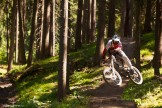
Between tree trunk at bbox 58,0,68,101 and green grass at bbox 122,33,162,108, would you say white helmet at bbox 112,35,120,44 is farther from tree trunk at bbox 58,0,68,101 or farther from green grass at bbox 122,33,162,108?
green grass at bbox 122,33,162,108

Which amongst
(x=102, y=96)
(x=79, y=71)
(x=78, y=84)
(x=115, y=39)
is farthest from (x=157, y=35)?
(x=79, y=71)

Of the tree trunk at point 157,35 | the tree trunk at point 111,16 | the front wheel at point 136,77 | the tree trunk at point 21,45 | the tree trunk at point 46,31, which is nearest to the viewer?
the front wheel at point 136,77

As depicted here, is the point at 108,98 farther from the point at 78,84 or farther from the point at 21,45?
the point at 21,45

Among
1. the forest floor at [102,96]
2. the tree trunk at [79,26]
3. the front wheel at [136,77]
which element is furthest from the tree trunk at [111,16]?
the front wheel at [136,77]

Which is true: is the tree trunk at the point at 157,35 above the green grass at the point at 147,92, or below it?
above

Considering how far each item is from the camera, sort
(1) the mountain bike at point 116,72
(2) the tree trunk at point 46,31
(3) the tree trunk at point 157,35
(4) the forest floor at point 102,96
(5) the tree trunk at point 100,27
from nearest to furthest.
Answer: (4) the forest floor at point 102,96
(1) the mountain bike at point 116,72
(3) the tree trunk at point 157,35
(5) the tree trunk at point 100,27
(2) the tree trunk at point 46,31

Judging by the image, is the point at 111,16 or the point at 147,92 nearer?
the point at 147,92

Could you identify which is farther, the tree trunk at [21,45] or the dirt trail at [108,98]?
A: the tree trunk at [21,45]

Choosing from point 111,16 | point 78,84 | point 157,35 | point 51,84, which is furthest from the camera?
point 111,16

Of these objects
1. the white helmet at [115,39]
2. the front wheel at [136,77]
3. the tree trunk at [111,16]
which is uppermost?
the tree trunk at [111,16]

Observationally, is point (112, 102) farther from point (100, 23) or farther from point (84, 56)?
point (84, 56)

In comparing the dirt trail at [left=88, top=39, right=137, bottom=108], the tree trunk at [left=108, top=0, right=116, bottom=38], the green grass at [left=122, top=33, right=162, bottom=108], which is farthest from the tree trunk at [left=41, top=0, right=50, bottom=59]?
the dirt trail at [left=88, top=39, right=137, bottom=108]

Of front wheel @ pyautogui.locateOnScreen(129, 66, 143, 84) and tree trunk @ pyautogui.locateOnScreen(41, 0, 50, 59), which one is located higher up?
tree trunk @ pyautogui.locateOnScreen(41, 0, 50, 59)

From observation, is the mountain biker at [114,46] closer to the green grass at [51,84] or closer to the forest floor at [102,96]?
the forest floor at [102,96]
